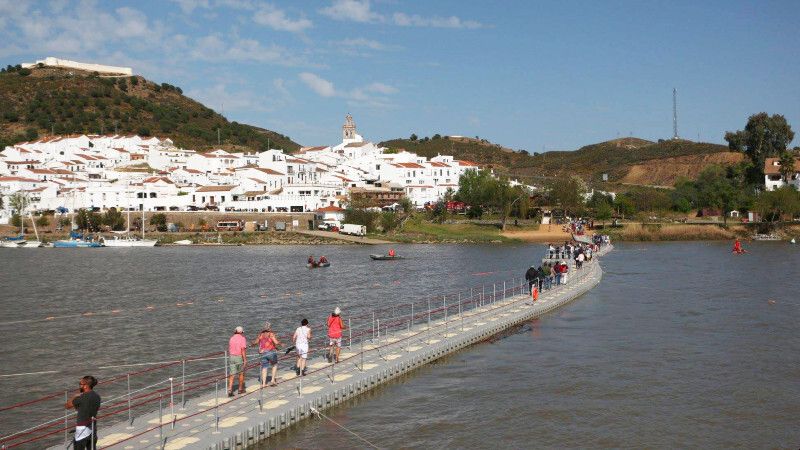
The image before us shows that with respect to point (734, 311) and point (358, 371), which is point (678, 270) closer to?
point (734, 311)

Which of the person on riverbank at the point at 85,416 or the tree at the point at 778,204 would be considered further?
the tree at the point at 778,204

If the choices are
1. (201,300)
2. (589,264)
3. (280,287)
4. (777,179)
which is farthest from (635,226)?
(201,300)

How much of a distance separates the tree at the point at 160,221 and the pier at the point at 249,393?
86755 mm

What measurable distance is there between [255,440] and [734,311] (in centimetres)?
3135

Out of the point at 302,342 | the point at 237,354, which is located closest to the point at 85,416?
the point at 237,354

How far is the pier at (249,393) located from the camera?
1697 cm

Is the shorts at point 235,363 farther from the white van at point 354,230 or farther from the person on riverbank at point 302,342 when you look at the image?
the white van at point 354,230

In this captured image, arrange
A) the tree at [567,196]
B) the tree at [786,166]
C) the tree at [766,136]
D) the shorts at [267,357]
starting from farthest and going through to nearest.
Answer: the tree at [766,136]
the tree at [786,166]
the tree at [567,196]
the shorts at [267,357]

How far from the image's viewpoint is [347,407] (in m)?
21.5

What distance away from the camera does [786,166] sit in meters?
132

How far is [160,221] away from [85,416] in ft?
347

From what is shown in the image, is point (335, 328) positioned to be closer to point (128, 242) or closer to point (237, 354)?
Result: point (237, 354)

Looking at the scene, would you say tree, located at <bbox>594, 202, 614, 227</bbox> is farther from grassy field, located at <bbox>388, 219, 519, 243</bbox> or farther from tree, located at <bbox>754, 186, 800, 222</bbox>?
tree, located at <bbox>754, 186, 800, 222</bbox>

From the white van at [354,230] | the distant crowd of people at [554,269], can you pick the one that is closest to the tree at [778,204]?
the white van at [354,230]
